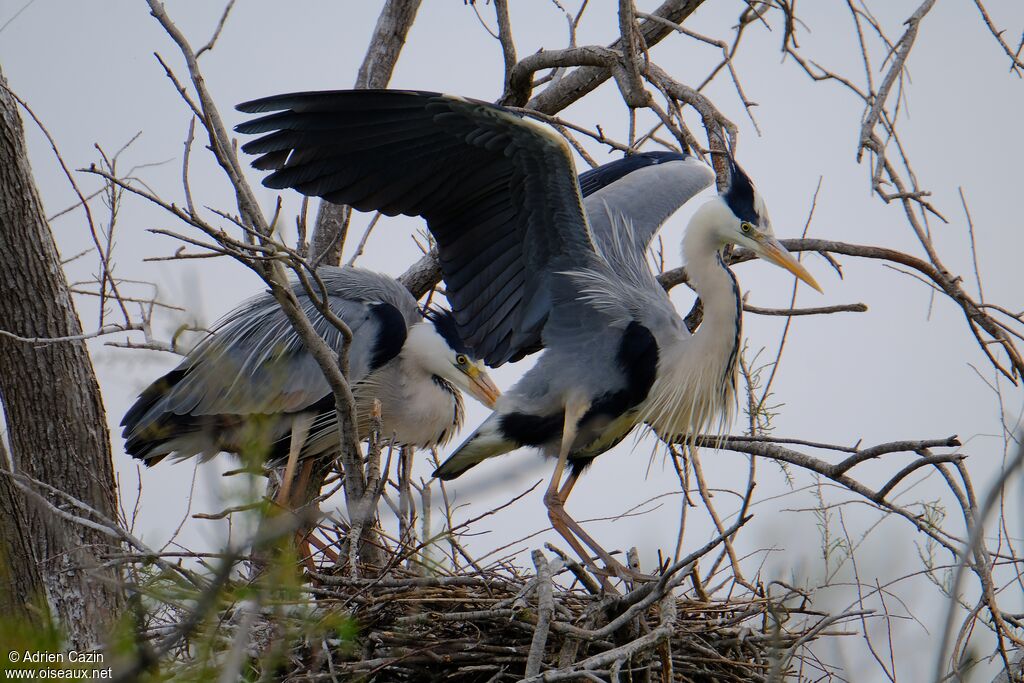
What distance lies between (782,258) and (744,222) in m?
0.18

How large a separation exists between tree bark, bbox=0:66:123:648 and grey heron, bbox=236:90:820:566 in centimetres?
77

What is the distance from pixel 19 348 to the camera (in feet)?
11.3

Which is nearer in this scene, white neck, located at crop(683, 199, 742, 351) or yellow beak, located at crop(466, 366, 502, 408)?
white neck, located at crop(683, 199, 742, 351)

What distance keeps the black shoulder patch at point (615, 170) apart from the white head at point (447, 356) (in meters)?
0.81

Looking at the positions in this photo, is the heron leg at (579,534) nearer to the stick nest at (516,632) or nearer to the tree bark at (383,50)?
the stick nest at (516,632)

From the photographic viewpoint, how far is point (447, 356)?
489 cm

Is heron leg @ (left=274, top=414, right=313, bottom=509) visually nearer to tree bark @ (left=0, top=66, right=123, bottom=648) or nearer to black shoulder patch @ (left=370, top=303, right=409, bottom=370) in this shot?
black shoulder patch @ (left=370, top=303, right=409, bottom=370)

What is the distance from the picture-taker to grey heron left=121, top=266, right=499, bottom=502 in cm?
461

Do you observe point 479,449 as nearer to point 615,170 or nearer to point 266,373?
point 266,373

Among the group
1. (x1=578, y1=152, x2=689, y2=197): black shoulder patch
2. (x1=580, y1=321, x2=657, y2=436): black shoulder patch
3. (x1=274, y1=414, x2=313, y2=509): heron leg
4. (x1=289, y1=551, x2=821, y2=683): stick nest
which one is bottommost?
(x1=289, y1=551, x2=821, y2=683): stick nest

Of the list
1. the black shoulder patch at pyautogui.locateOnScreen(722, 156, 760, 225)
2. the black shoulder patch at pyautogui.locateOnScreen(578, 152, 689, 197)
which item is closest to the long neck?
the black shoulder patch at pyautogui.locateOnScreen(722, 156, 760, 225)

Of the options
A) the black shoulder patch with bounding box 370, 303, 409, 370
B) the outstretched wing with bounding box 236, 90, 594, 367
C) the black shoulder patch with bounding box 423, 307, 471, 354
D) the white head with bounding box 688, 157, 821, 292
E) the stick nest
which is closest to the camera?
the stick nest

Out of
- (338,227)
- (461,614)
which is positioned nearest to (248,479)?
(461,614)

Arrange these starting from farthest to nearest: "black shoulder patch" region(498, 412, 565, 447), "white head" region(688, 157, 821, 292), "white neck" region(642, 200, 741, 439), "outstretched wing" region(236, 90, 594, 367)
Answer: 1. "black shoulder patch" region(498, 412, 565, 447)
2. "white neck" region(642, 200, 741, 439)
3. "white head" region(688, 157, 821, 292)
4. "outstretched wing" region(236, 90, 594, 367)
